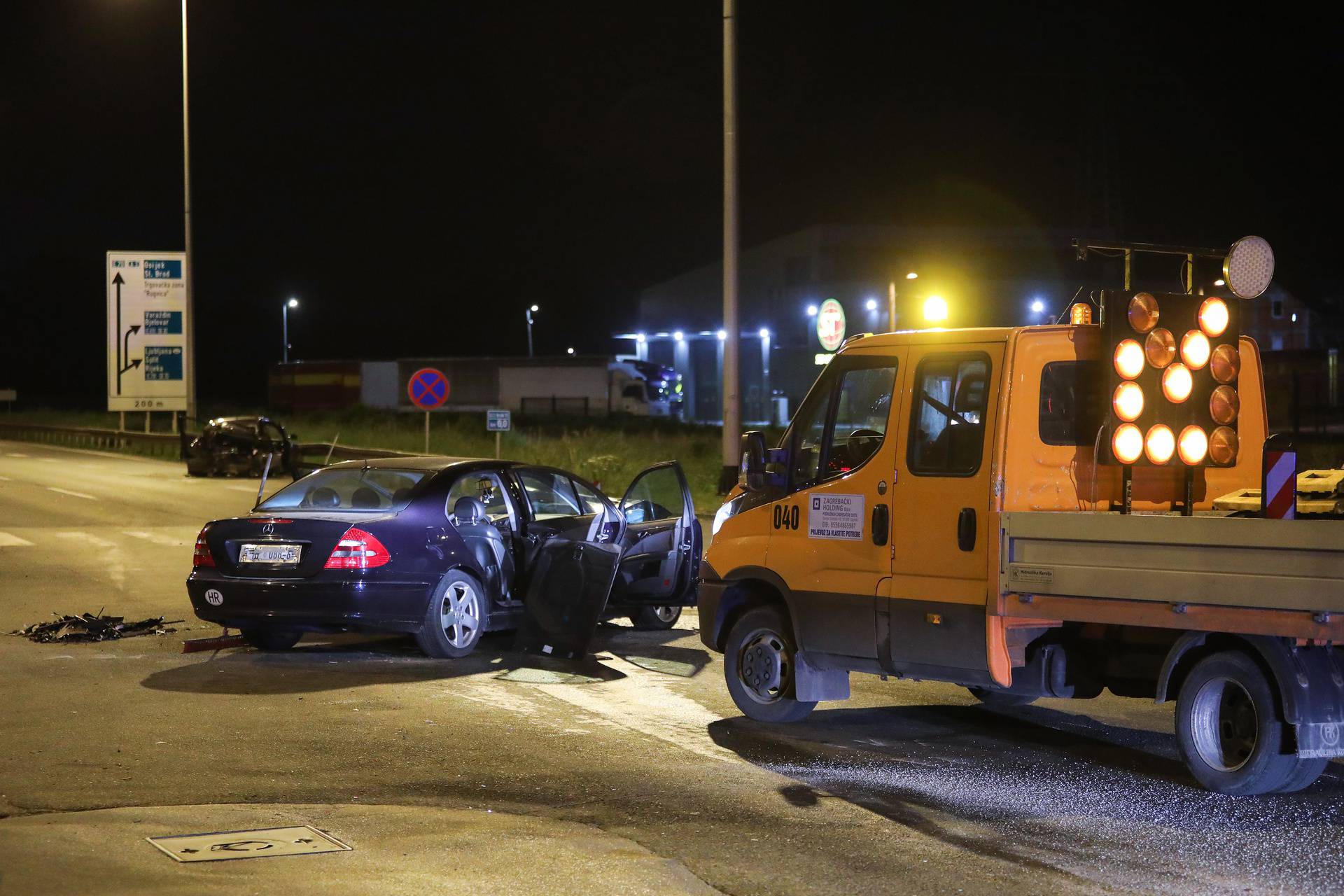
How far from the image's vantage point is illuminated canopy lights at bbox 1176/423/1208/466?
291 inches

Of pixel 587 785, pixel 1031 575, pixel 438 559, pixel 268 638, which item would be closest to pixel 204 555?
pixel 268 638

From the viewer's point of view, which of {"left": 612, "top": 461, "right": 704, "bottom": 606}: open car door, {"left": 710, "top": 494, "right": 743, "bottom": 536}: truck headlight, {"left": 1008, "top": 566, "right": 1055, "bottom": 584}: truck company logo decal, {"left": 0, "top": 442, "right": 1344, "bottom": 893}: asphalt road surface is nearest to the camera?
{"left": 0, "top": 442, "right": 1344, "bottom": 893}: asphalt road surface

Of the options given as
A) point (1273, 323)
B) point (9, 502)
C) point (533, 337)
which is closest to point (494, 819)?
point (9, 502)

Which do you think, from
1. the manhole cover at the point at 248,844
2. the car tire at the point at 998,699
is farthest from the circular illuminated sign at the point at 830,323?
the manhole cover at the point at 248,844

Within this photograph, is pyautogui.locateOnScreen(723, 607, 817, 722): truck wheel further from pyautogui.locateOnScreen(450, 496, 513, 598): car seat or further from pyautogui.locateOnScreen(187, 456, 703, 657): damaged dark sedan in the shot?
pyautogui.locateOnScreen(450, 496, 513, 598): car seat

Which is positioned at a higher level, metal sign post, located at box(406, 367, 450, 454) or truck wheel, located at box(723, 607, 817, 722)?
metal sign post, located at box(406, 367, 450, 454)

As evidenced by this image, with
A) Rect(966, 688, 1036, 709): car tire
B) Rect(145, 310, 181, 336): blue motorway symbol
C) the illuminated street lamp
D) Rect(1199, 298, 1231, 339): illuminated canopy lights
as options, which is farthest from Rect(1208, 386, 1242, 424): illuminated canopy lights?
Rect(145, 310, 181, 336): blue motorway symbol

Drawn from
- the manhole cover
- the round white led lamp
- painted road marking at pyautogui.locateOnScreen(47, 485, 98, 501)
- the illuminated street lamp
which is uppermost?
the illuminated street lamp

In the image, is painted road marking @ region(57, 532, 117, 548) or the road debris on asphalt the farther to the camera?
painted road marking @ region(57, 532, 117, 548)

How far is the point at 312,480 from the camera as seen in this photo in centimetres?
1148

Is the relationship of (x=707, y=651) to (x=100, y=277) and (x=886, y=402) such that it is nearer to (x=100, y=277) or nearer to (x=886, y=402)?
(x=886, y=402)

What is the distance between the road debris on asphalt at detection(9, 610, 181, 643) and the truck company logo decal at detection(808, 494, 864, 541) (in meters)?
6.08

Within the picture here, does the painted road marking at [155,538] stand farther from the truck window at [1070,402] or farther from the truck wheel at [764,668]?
the truck window at [1070,402]

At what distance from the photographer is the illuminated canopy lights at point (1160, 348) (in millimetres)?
7234
